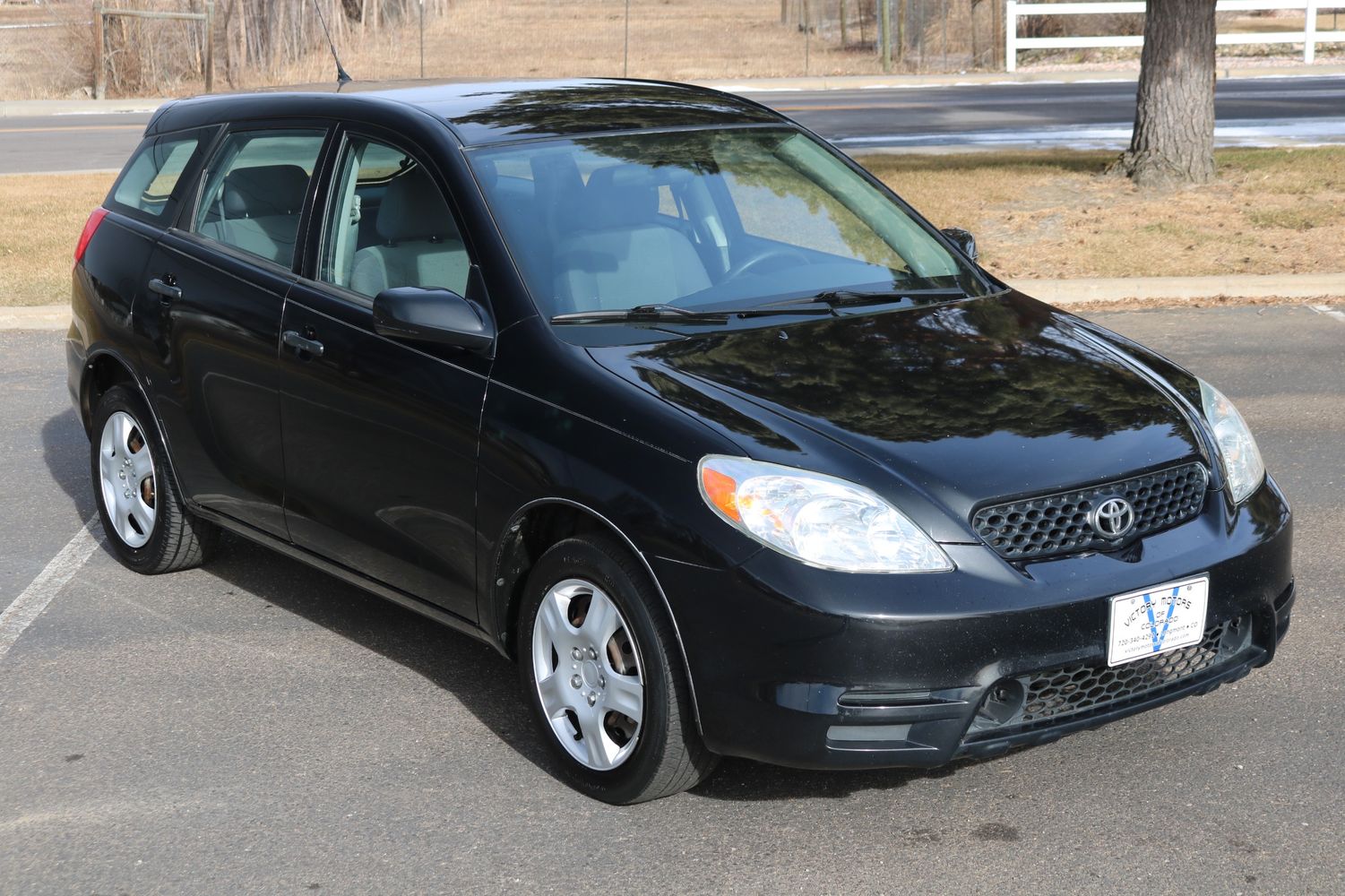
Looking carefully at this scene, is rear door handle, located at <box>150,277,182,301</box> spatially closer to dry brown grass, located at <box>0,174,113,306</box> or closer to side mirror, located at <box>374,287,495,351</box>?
side mirror, located at <box>374,287,495,351</box>

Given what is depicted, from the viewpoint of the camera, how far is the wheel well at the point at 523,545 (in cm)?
404

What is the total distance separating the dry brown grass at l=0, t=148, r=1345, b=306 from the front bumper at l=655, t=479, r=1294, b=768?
311 inches

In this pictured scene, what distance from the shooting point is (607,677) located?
13.1 ft

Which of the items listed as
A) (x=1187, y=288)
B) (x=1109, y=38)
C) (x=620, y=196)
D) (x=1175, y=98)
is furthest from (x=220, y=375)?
(x=1109, y=38)

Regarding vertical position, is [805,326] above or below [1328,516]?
above

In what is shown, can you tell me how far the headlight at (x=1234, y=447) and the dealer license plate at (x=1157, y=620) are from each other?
15.8 inches

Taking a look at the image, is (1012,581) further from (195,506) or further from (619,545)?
(195,506)

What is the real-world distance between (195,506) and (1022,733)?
3179mm

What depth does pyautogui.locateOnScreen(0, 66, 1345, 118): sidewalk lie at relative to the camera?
2961cm

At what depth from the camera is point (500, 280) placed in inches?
173

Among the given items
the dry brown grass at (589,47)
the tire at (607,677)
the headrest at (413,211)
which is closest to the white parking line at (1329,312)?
the headrest at (413,211)

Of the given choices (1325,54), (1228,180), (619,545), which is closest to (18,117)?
(1228,180)

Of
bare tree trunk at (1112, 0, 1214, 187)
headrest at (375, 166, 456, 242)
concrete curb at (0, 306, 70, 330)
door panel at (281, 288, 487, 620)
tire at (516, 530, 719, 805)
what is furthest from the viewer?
bare tree trunk at (1112, 0, 1214, 187)

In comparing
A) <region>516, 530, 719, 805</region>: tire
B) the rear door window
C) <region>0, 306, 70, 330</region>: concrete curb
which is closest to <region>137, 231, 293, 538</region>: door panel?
the rear door window
